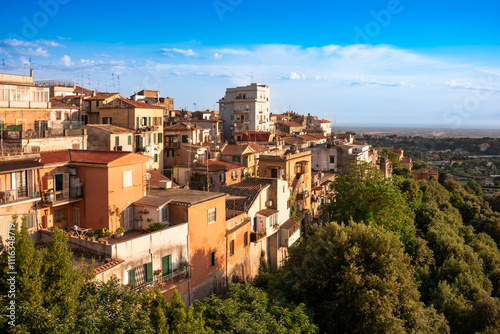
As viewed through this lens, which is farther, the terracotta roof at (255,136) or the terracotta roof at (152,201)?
the terracotta roof at (255,136)

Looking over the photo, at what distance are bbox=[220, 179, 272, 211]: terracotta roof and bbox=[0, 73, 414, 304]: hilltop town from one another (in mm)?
74

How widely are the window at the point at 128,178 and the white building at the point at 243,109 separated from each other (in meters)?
41.8

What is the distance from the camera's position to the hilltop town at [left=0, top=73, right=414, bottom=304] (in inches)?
658

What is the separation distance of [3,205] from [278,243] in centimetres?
1605

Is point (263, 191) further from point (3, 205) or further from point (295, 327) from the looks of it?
point (3, 205)

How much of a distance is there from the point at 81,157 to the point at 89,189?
164 cm

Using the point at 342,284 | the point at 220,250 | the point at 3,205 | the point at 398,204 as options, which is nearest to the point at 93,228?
the point at 3,205

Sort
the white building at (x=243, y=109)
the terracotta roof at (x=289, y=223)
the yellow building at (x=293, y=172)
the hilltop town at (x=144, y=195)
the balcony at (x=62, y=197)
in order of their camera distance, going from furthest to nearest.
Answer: the white building at (x=243, y=109)
the yellow building at (x=293, y=172)
the terracotta roof at (x=289, y=223)
the balcony at (x=62, y=197)
the hilltop town at (x=144, y=195)

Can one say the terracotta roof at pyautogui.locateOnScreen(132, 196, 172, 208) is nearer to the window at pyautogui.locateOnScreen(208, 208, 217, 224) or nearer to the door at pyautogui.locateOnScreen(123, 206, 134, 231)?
the door at pyautogui.locateOnScreen(123, 206, 134, 231)

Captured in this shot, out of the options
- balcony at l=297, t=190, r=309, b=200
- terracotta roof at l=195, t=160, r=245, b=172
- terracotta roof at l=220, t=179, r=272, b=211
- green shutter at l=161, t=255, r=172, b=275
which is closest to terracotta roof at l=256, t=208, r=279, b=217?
terracotta roof at l=220, t=179, r=272, b=211

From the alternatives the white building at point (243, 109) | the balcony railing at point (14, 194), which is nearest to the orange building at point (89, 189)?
the balcony railing at point (14, 194)

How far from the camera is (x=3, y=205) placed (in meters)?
15.8

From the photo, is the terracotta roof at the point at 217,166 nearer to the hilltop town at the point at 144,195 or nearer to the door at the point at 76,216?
the hilltop town at the point at 144,195

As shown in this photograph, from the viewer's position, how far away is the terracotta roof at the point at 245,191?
24406mm
